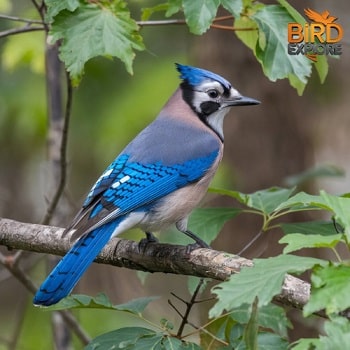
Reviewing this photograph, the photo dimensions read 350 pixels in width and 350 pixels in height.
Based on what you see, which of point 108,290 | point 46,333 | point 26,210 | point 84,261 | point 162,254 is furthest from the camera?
point 26,210

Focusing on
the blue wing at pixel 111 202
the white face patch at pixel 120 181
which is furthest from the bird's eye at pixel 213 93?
the white face patch at pixel 120 181

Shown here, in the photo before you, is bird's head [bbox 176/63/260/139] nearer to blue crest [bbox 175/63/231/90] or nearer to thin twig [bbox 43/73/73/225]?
blue crest [bbox 175/63/231/90]

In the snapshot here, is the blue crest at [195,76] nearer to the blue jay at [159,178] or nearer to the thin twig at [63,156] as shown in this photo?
the blue jay at [159,178]

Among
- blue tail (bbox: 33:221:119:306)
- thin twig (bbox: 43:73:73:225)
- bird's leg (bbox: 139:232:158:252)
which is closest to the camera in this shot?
blue tail (bbox: 33:221:119:306)

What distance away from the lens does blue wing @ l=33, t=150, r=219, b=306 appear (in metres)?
2.53

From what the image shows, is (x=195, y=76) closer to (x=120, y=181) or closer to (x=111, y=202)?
(x=120, y=181)

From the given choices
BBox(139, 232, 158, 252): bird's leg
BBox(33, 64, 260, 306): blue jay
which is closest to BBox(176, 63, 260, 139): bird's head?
BBox(33, 64, 260, 306): blue jay

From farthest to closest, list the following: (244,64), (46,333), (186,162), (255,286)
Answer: (46,333) → (244,64) → (186,162) → (255,286)

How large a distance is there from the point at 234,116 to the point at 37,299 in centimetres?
281

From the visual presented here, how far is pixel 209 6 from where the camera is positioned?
2582 millimetres

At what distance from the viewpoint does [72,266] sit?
2.61 metres

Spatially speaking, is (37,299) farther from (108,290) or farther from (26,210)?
(26,210)

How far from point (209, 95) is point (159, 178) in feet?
1.79

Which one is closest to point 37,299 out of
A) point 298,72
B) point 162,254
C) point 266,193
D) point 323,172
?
point 162,254
